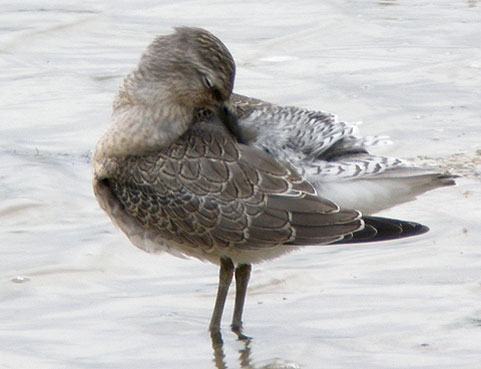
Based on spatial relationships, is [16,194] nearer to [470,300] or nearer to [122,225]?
[122,225]

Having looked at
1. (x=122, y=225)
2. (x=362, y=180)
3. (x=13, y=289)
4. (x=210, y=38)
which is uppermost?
(x=210, y=38)

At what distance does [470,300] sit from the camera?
6570 mm

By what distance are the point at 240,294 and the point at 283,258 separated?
76 centimetres

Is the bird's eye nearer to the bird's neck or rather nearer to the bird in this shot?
the bird

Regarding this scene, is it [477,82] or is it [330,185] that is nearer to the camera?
[330,185]

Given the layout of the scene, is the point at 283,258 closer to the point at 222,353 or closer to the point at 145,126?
the point at 222,353

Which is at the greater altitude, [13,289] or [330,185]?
[330,185]

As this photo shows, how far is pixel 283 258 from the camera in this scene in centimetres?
726

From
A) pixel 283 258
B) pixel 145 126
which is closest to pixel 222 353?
pixel 283 258

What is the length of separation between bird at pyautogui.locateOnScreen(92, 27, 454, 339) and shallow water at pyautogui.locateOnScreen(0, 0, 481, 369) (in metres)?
0.44

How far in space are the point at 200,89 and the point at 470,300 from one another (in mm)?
1838

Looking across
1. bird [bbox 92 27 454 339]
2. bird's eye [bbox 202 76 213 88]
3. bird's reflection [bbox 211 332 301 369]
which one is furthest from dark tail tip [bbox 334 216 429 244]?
bird's eye [bbox 202 76 213 88]

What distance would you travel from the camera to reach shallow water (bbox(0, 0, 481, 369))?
630cm

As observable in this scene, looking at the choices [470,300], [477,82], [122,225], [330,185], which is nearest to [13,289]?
[122,225]
